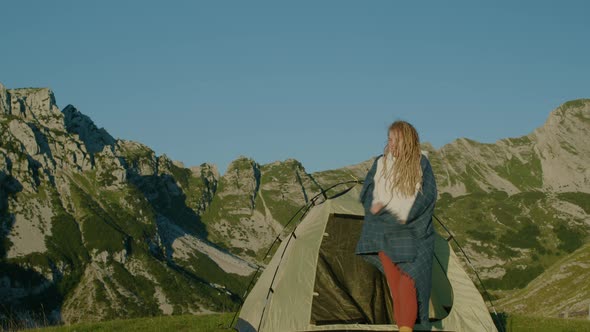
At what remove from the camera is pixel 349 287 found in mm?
14578

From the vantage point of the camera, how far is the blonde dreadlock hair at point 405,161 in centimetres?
900

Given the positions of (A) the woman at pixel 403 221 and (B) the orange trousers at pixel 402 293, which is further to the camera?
(A) the woman at pixel 403 221

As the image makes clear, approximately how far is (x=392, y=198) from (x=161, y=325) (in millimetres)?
11031

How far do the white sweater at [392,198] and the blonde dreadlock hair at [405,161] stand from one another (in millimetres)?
54

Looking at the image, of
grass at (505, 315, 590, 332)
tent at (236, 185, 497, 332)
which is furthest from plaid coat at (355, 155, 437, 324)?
grass at (505, 315, 590, 332)

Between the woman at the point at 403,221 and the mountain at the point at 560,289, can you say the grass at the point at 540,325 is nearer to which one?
the woman at the point at 403,221

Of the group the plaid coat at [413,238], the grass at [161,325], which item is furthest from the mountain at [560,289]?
the plaid coat at [413,238]

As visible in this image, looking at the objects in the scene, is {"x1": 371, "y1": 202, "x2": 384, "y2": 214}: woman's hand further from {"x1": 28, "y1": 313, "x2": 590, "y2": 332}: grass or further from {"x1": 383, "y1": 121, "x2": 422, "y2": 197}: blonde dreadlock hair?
{"x1": 28, "y1": 313, "x2": 590, "y2": 332}: grass

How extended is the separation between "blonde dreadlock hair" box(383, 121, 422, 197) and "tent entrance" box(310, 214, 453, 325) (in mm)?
5926

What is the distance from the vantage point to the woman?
8914 mm

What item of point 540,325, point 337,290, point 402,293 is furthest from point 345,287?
point 540,325

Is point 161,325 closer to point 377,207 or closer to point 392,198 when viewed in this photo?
point 377,207

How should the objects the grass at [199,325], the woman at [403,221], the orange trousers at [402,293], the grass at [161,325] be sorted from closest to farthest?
the orange trousers at [402,293] → the woman at [403,221] → the grass at [161,325] → the grass at [199,325]

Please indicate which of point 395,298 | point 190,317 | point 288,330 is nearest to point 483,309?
point 288,330
